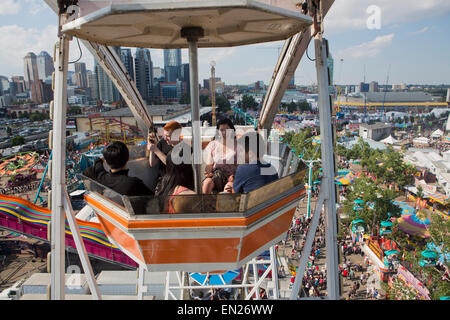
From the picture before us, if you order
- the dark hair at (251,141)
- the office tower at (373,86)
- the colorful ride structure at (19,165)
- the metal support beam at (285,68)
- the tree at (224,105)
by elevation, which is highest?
the office tower at (373,86)

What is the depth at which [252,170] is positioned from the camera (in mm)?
3473

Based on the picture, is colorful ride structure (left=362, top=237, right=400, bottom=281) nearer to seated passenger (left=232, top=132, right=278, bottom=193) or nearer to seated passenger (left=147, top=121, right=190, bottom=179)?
seated passenger (left=147, top=121, right=190, bottom=179)

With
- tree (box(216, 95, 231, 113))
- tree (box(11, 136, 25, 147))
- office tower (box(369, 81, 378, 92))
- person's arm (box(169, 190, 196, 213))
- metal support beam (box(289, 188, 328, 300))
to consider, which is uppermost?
office tower (box(369, 81, 378, 92))

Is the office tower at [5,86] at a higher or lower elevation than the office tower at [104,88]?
higher

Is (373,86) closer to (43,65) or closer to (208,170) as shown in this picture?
(43,65)

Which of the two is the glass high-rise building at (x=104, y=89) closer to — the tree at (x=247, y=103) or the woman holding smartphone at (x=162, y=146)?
the tree at (x=247, y=103)

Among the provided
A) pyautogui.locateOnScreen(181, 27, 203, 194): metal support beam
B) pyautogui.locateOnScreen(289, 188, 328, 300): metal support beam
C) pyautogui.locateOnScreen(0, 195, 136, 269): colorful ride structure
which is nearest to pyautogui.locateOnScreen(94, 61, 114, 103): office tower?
pyautogui.locateOnScreen(0, 195, 136, 269): colorful ride structure

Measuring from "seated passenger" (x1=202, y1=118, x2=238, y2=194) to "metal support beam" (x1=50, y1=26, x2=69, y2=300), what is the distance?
5.24 feet

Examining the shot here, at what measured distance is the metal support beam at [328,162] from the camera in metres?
3.58

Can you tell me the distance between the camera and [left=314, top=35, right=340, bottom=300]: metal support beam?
11.7ft

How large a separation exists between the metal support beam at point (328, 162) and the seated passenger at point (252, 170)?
1.97 ft

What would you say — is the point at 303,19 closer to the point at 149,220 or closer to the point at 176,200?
the point at 176,200

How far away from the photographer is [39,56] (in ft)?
402

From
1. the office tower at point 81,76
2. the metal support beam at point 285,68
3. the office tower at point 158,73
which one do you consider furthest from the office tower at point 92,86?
the metal support beam at point 285,68
